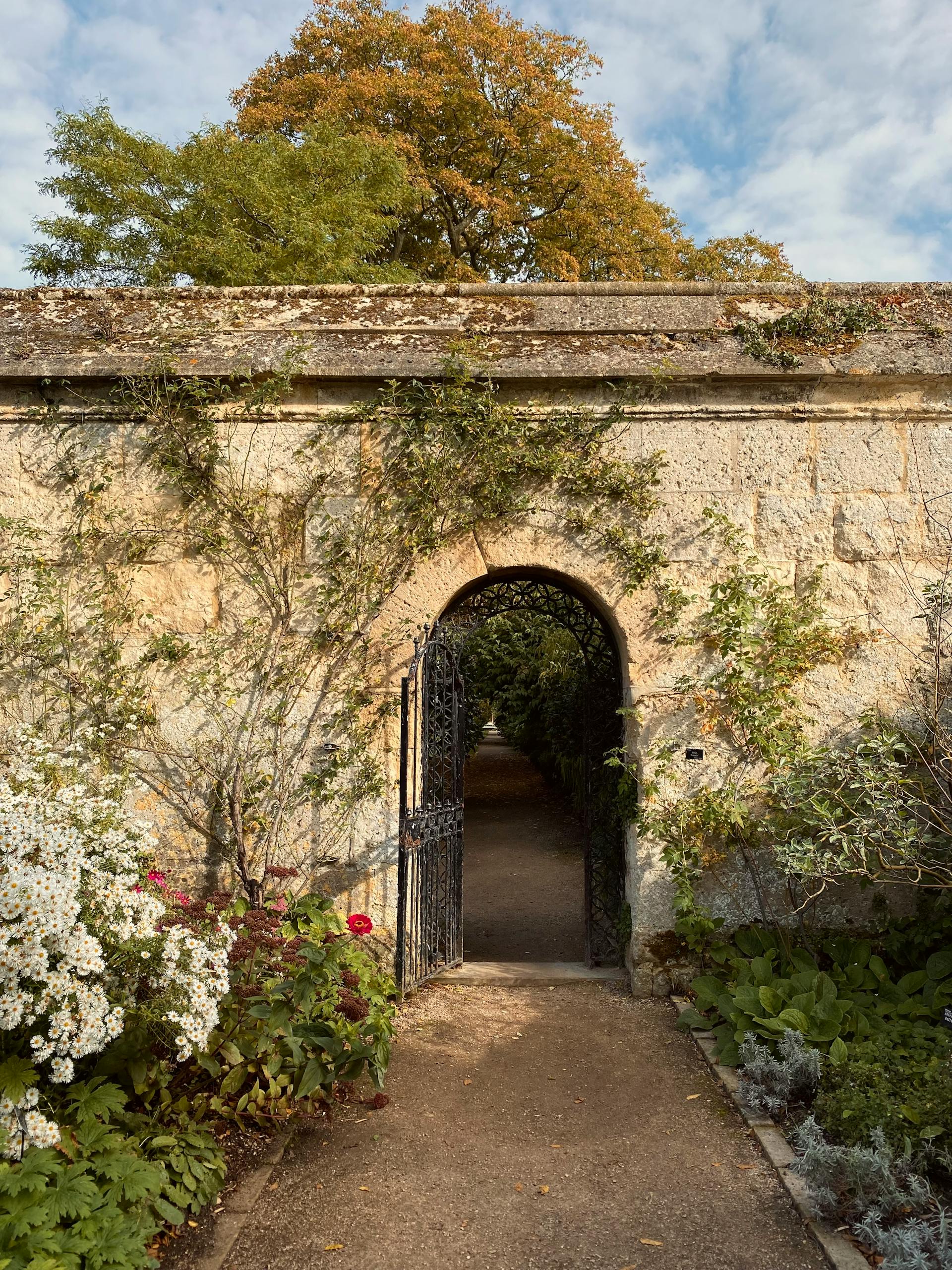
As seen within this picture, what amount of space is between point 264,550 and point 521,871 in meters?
5.64

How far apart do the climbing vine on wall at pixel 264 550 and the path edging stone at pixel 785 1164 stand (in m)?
2.09

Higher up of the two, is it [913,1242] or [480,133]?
[480,133]

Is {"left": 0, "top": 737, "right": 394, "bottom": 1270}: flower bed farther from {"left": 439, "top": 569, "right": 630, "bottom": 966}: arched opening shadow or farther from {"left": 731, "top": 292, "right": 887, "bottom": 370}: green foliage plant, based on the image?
{"left": 731, "top": 292, "right": 887, "bottom": 370}: green foliage plant

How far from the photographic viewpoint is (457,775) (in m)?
5.15

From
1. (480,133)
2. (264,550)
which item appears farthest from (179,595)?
(480,133)

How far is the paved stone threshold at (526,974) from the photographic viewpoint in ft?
17.0

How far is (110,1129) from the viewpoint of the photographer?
9.06 ft

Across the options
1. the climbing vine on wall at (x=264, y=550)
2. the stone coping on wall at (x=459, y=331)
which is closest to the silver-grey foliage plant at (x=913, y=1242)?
the climbing vine on wall at (x=264, y=550)

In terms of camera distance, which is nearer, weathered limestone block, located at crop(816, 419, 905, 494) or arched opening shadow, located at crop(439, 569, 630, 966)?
weathered limestone block, located at crop(816, 419, 905, 494)

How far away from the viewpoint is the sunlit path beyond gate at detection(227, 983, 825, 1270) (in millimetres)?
2775

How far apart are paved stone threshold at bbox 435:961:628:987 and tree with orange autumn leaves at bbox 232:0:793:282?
11433mm

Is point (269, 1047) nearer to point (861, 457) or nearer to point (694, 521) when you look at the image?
point (694, 521)

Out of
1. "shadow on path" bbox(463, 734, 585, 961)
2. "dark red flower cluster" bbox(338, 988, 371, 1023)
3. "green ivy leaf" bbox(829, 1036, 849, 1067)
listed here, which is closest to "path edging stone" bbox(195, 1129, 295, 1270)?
"dark red flower cluster" bbox(338, 988, 371, 1023)

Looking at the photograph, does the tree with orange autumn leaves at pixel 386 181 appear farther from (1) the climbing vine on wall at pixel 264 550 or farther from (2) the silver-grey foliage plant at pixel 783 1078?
(2) the silver-grey foliage plant at pixel 783 1078
